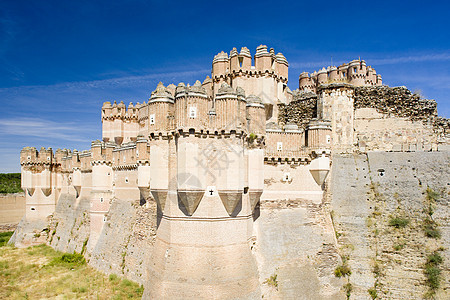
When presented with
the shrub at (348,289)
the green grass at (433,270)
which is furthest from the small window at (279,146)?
the green grass at (433,270)

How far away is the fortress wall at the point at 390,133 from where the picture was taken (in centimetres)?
2119

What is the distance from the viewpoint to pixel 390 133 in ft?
72.3

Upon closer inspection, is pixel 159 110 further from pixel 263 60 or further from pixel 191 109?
pixel 263 60

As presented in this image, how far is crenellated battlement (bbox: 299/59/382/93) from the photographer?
39.1m

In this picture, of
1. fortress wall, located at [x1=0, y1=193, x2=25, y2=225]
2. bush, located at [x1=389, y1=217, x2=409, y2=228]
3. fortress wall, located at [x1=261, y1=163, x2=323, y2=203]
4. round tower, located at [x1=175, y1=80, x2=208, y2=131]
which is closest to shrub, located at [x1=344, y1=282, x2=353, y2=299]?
bush, located at [x1=389, y1=217, x2=409, y2=228]

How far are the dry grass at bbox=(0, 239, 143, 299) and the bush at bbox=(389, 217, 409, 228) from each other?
52.2 ft

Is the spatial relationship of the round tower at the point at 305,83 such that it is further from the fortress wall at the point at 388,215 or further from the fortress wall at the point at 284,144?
the fortress wall at the point at 284,144

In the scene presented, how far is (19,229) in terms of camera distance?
3816 centimetres

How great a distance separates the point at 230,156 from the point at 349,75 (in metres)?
29.4

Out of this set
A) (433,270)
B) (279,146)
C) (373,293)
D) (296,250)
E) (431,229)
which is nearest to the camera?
(433,270)

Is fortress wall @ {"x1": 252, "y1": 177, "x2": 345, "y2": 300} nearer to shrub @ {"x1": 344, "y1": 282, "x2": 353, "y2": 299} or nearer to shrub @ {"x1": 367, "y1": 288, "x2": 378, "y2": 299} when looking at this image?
shrub @ {"x1": 344, "y1": 282, "x2": 353, "y2": 299}

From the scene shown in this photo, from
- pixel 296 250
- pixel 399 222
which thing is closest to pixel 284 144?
pixel 296 250

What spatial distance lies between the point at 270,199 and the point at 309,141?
461 cm

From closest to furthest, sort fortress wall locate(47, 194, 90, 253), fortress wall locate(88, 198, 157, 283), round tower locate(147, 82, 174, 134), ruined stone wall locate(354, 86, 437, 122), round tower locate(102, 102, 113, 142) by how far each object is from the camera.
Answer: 1. round tower locate(147, 82, 174, 134)
2. fortress wall locate(88, 198, 157, 283)
3. ruined stone wall locate(354, 86, 437, 122)
4. fortress wall locate(47, 194, 90, 253)
5. round tower locate(102, 102, 113, 142)
